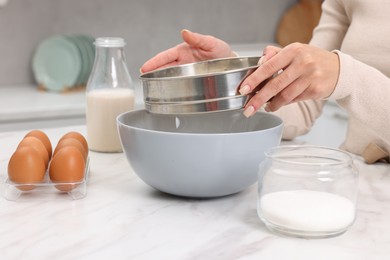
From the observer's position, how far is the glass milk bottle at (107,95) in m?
1.43

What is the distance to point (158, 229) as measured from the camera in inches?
37.8

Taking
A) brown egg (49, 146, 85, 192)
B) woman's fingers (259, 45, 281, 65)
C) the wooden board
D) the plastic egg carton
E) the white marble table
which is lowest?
the white marble table

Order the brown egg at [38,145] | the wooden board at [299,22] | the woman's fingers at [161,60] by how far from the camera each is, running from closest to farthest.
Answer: the brown egg at [38,145]
the woman's fingers at [161,60]
the wooden board at [299,22]

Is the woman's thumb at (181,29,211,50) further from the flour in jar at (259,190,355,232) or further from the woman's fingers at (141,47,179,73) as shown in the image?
the flour in jar at (259,190,355,232)

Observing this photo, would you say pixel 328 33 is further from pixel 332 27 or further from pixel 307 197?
pixel 307 197

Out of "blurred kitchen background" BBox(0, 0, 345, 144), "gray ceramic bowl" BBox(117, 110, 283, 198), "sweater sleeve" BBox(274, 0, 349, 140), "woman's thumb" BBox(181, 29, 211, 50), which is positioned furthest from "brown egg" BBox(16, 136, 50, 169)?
"blurred kitchen background" BBox(0, 0, 345, 144)

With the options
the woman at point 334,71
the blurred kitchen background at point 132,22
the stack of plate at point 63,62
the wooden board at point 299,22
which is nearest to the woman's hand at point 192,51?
the woman at point 334,71

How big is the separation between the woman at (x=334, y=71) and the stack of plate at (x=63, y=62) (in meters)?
1.48

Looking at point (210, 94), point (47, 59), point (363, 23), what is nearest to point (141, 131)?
point (210, 94)

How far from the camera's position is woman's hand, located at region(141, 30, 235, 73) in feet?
4.61

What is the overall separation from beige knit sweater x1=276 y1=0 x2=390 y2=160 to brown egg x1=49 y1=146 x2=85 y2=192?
1.60ft

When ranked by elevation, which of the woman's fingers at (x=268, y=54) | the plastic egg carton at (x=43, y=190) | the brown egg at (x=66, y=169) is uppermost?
the woman's fingers at (x=268, y=54)

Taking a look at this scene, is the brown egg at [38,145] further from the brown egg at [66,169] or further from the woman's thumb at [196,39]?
the woman's thumb at [196,39]

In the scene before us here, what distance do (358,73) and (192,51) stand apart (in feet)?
1.40
